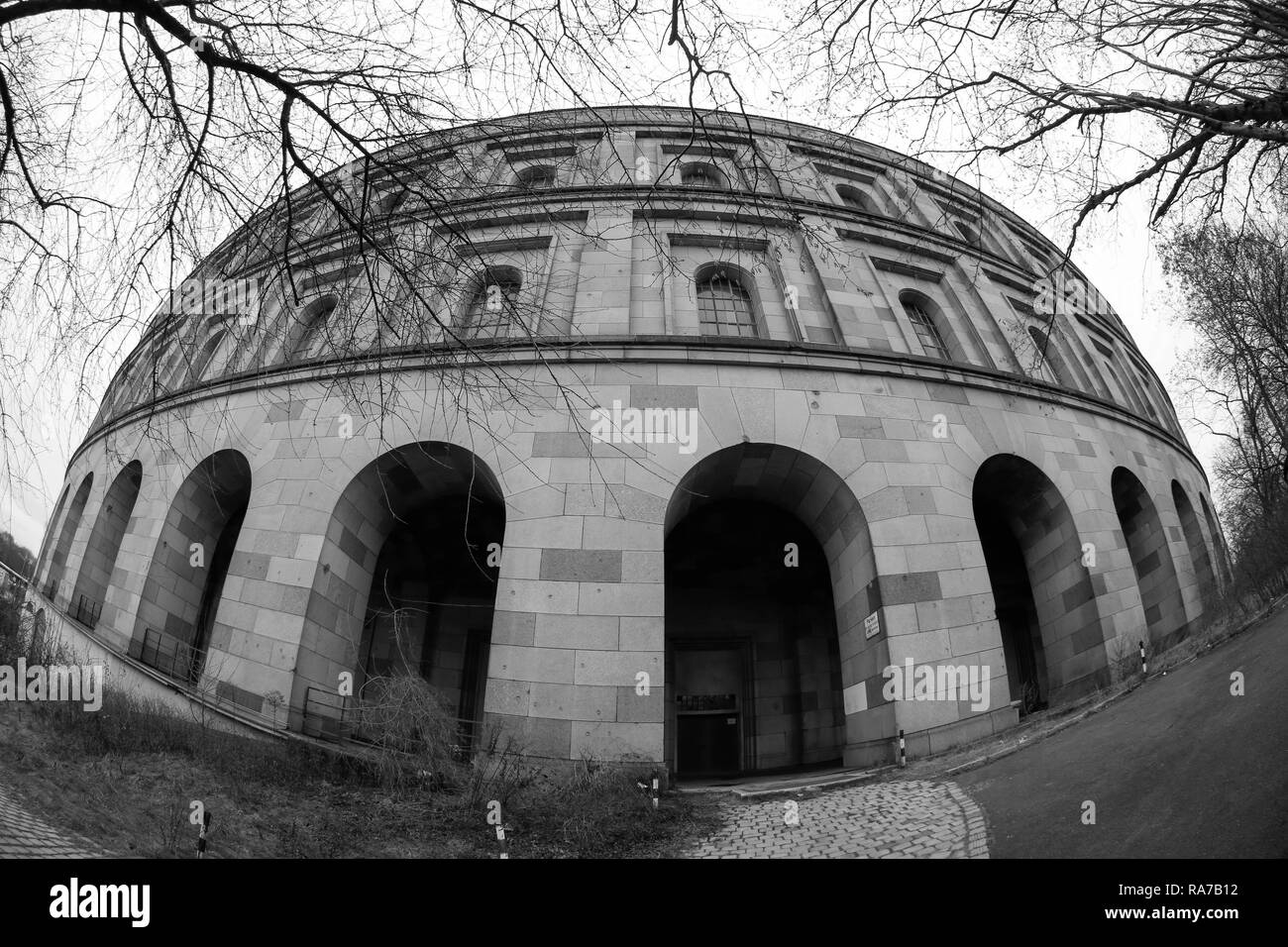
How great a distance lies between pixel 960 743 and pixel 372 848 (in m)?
8.43

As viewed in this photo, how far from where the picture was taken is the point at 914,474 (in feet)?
38.1

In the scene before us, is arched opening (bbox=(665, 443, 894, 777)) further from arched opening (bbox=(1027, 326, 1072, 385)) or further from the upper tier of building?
arched opening (bbox=(1027, 326, 1072, 385))

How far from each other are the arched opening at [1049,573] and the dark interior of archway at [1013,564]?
0.07ft

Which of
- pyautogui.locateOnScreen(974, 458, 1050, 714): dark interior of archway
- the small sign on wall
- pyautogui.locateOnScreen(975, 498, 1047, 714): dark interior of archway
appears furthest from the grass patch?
pyautogui.locateOnScreen(975, 498, 1047, 714): dark interior of archway

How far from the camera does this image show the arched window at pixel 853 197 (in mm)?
18531

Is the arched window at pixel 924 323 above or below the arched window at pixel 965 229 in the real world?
below

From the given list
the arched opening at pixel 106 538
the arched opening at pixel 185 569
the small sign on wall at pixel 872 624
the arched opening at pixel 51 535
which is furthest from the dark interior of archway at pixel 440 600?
the arched opening at pixel 51 535

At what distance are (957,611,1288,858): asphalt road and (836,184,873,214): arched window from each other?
47.5ft

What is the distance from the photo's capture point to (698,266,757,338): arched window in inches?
545

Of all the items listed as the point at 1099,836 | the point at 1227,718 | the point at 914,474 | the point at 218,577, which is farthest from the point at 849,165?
the point at 218,577

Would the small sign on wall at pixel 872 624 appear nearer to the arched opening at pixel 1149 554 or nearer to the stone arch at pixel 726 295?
the stone arch at pixel 726 295

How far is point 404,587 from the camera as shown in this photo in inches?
639

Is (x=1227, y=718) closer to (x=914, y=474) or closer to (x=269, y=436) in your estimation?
(x=914, y=474)

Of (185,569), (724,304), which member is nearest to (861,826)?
(724,304)
